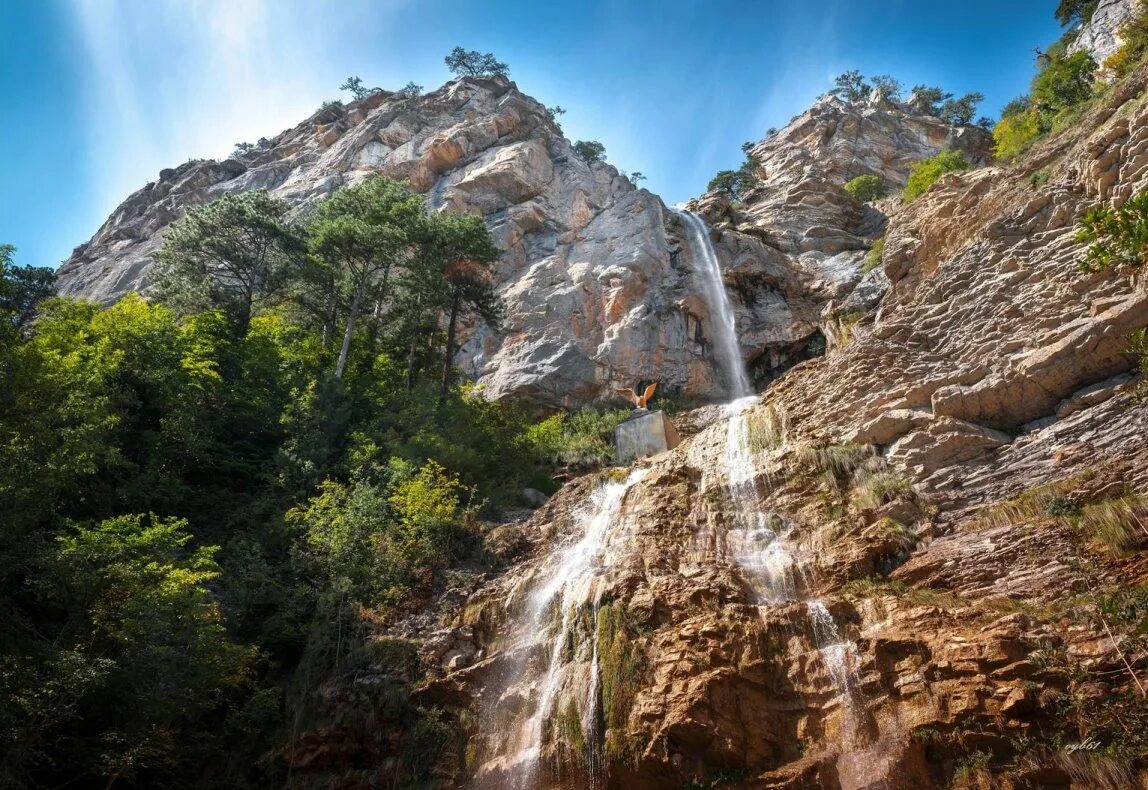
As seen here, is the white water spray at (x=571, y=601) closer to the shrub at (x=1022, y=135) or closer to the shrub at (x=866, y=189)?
the shrub at (x=1022, y=135)

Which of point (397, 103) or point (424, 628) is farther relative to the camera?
point (397, 103)

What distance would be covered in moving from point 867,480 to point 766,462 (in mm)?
2283

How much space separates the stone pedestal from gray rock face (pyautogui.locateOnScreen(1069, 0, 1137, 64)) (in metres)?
19.5

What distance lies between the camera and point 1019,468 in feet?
36.1

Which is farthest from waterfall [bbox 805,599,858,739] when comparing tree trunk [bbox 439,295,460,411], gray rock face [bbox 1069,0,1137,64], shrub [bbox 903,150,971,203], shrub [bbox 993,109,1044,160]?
gray rock face [bbox 1069,0,1137,64]

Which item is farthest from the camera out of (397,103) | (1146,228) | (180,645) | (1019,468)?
(397,103)

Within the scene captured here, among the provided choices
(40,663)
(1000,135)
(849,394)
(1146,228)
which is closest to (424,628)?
(40,663)

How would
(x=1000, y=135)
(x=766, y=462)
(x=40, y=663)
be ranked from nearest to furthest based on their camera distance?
(x=40, y=663), (x=766, y=462), (x=1000, y=135)

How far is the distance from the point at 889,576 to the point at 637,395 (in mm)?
14886

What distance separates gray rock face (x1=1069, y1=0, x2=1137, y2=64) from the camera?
23.4m

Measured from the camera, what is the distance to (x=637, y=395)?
2489 centimetres

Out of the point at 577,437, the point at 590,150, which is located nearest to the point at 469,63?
the point at 590,150

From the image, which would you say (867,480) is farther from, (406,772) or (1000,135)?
(1000,135)

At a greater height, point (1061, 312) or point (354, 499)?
point (1061, 312)
